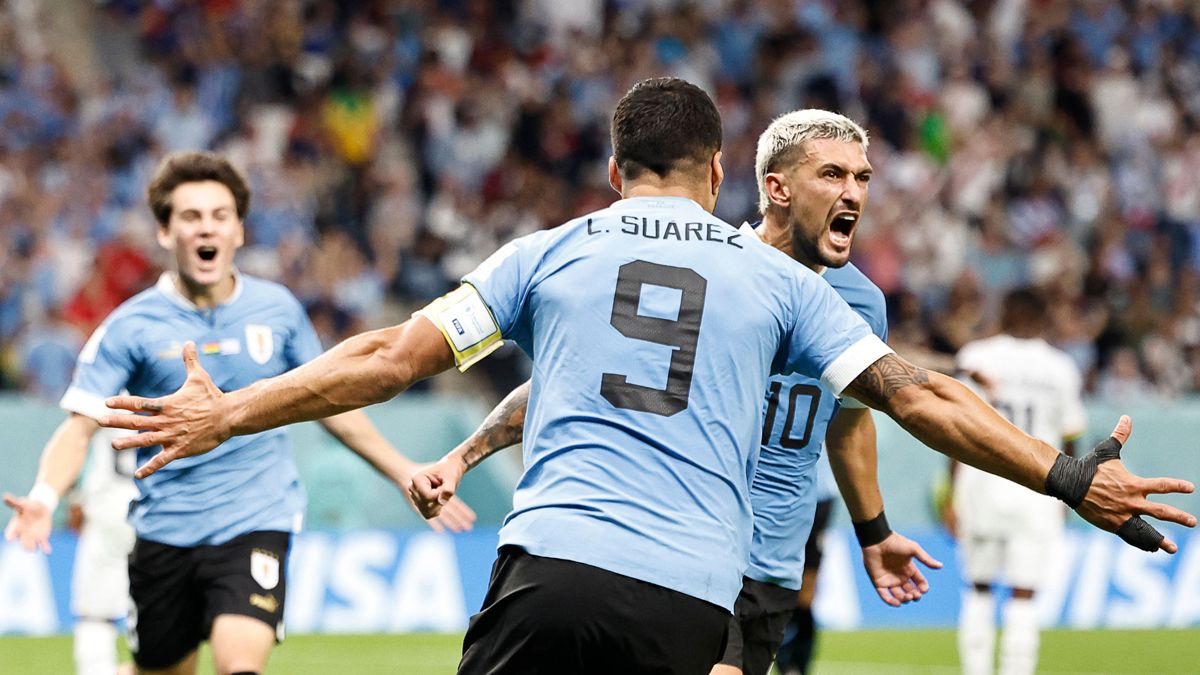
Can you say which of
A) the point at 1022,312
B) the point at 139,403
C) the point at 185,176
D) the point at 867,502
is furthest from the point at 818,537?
the point at 139,403

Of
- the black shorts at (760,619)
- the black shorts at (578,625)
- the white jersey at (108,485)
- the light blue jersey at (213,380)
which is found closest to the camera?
the black shorts at (578,625)

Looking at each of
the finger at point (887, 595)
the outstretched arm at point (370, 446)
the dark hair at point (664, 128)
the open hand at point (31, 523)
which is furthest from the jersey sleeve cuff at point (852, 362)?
the open hand at point (31, 523)

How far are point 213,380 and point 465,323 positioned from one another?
9.87 feet

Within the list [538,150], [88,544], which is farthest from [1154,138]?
[88,544]

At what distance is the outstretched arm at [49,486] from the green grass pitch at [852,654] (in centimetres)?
483

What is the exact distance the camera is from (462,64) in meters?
19.2

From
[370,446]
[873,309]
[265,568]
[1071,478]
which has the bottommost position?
[265,568]

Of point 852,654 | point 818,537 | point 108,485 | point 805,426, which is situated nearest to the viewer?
point 805,426

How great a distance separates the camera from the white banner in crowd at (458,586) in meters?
12.9

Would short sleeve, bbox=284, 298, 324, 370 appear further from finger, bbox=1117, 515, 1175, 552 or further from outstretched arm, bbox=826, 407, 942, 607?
finger, bbox=1117, 515, 1175, 552

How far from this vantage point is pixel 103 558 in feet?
32.6

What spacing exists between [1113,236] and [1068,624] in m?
6.11

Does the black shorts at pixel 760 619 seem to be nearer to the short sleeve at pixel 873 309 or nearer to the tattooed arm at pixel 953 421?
the short sleeve at pixel 873 309

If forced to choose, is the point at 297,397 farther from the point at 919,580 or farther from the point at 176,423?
the point at 919,580
